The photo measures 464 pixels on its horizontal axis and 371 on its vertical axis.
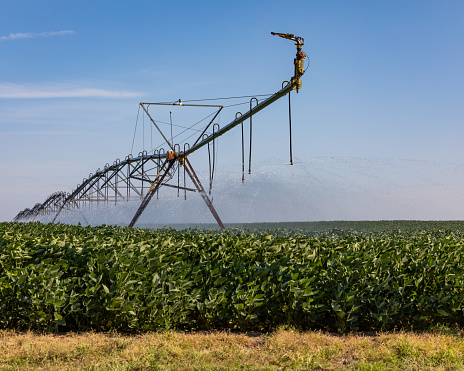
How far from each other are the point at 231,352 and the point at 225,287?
3.29ft

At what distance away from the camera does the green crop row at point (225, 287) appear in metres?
6.44

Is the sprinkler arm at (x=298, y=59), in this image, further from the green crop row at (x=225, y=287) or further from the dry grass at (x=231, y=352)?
the dry grass at (x=231, y=352)

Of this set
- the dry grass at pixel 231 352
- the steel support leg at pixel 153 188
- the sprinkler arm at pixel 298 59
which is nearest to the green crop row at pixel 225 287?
the dry grass at pixel 231 352

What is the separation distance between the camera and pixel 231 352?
5.73 meters

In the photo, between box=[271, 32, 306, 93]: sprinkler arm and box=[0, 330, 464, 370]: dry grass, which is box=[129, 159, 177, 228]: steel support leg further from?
box=[0, 330, 464, 370]: dry grass

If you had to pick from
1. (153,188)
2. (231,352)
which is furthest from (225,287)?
(153,188)

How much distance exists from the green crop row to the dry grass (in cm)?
35

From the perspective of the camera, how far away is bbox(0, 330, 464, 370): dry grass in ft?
17.7

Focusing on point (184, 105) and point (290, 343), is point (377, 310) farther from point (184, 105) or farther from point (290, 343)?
point (184, 105)

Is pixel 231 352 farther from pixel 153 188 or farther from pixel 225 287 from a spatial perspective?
pixel 153 188

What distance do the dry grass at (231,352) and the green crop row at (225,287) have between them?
1.14 feet

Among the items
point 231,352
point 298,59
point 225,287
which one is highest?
point 298,59

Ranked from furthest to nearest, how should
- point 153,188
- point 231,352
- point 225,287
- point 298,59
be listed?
point 153,188 < point 298,59 < point 225,287 < point 231,352

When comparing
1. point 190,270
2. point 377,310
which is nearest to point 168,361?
point 190,270
